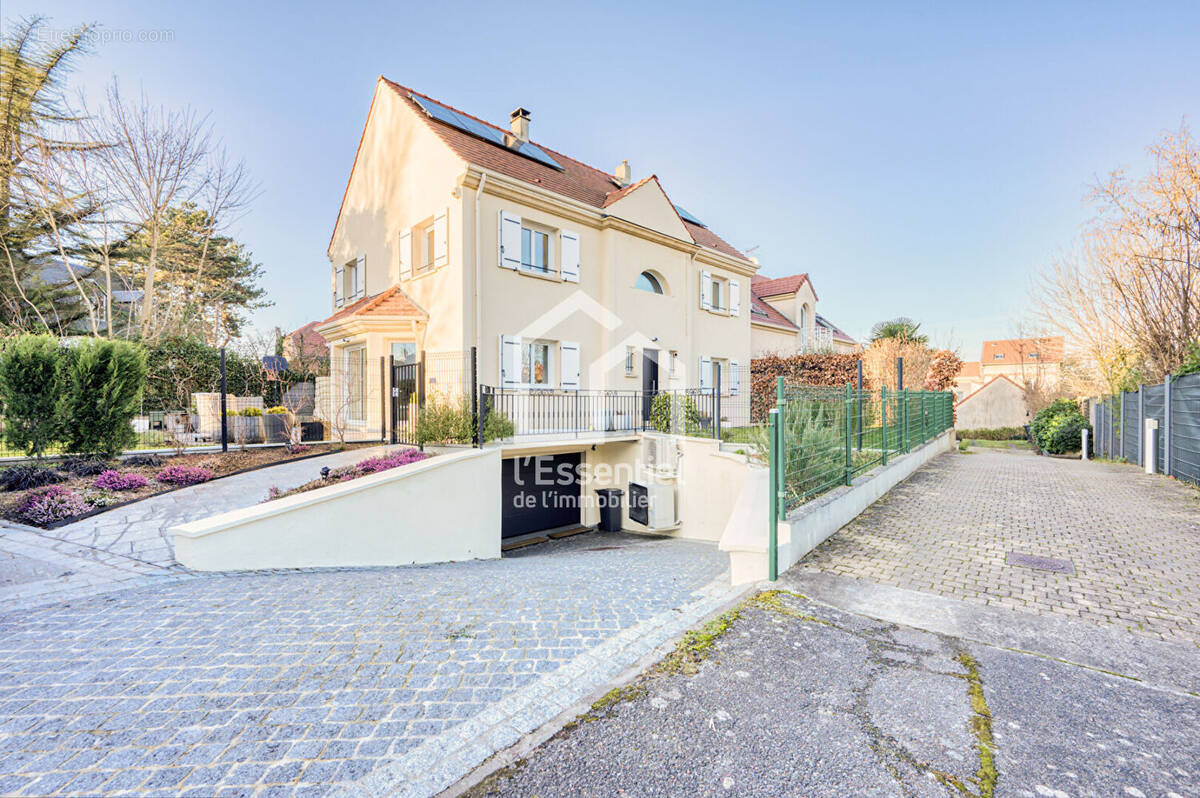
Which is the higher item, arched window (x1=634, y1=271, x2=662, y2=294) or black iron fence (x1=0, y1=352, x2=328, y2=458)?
arched window (x1=634, y1=271, x2=662, y2=294)

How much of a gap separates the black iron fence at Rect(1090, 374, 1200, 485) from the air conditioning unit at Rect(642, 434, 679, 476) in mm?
8870

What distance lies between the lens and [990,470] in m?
11.2

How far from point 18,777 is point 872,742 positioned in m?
3.60


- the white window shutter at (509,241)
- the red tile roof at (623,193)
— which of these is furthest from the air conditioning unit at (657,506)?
the red tile roof at (623,193)

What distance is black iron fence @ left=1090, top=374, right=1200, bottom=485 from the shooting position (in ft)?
27.7

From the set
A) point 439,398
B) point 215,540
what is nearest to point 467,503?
point 439,398

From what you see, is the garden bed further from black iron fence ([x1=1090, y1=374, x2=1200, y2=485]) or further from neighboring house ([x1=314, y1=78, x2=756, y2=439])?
black iron fence ([x1=1090, y1=374, x2=1200, y2=485])

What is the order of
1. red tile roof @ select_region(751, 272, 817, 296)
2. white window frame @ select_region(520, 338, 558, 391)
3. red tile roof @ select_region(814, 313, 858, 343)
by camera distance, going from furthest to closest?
red tile roof @ select_region(814, 313, 858, 343), red tile roof @ select_region(751, 272, 817, 296), white window frame @ select_region(520, 338, 558, 391)

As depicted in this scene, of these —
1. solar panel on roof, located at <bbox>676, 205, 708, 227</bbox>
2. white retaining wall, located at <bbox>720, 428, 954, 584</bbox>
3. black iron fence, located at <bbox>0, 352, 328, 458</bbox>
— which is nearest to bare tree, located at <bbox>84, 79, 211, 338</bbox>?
black iron fence, located at <bbox>0, 352, 328, 458</bbox>

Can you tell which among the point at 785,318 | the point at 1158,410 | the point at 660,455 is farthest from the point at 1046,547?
the point at 785,318

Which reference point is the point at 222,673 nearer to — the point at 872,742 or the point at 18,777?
the point at 18,777

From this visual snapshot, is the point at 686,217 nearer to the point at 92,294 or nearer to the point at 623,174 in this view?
the point at 623,174

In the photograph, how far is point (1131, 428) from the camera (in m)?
12.3

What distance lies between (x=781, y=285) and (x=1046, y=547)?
806 inches
